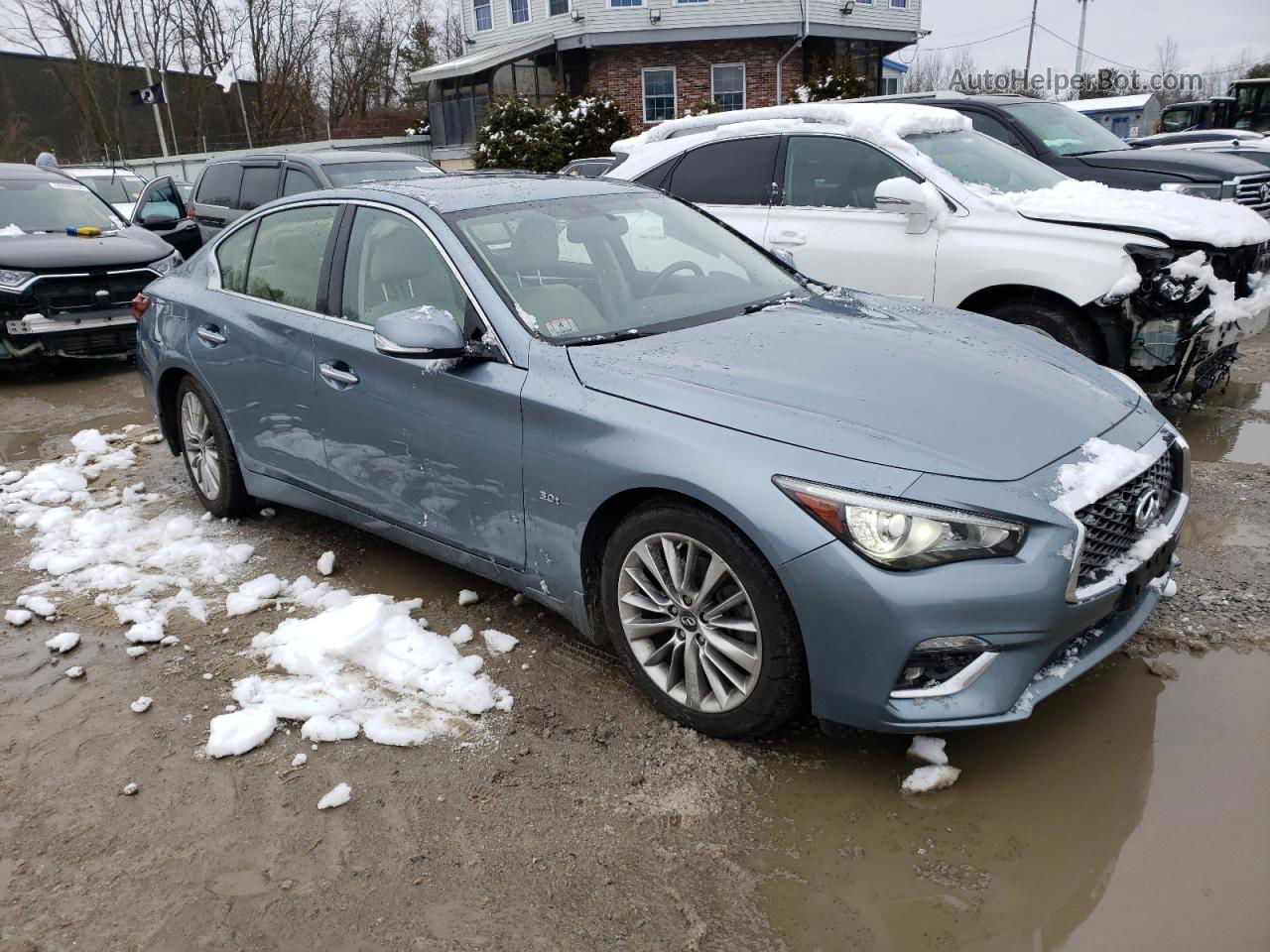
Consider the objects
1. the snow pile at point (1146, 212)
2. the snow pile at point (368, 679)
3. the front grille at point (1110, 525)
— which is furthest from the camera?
the snow pile at point (1146, 212)

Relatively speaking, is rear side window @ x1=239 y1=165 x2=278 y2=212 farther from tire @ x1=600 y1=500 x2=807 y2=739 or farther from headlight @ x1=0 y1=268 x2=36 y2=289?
tire @ x1=600 y1=500 x2=807 y2=739

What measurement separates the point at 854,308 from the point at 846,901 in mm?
2232

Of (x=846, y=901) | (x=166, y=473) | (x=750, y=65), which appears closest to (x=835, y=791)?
(x=846, y=901)

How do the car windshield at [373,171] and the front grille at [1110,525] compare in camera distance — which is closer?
the front grille at [1110,525]

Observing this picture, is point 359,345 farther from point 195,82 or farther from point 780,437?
point 195,82

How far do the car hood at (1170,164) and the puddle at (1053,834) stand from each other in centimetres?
674

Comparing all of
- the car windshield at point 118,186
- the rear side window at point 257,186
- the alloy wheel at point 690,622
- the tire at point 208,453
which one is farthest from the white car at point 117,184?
the alloy wheel at point 690,622

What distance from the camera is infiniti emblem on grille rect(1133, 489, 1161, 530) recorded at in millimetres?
2871

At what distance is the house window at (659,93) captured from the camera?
94.8 ft

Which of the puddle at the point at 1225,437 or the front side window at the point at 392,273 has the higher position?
the front side window at the point at 392,273

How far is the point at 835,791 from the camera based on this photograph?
288 cm

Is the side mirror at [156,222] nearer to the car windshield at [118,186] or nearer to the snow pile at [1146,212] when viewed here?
the car windshield at [118,186]

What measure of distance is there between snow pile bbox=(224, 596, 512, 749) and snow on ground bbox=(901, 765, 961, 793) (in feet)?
4.35

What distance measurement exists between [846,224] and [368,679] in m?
4.27
